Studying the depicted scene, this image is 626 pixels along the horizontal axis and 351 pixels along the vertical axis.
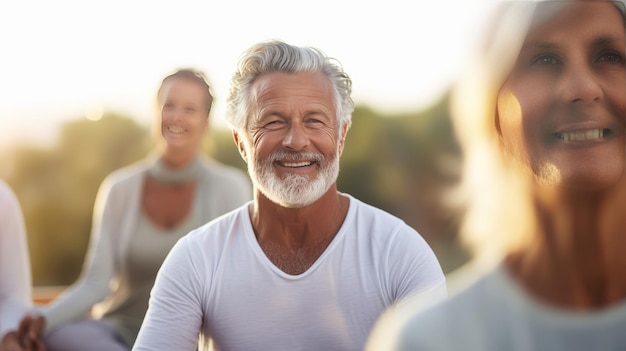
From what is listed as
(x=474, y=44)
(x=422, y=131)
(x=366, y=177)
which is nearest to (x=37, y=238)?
(x=366, y=177)

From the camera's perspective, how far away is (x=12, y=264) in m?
2.92

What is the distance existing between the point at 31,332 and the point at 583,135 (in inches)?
95.2

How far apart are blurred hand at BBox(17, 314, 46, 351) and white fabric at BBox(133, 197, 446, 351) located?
0.99m

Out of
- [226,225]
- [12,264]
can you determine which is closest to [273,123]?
[226,225]

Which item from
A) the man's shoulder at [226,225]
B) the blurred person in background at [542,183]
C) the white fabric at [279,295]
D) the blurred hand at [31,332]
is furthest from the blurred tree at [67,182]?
the blurred person in background at [542,183]

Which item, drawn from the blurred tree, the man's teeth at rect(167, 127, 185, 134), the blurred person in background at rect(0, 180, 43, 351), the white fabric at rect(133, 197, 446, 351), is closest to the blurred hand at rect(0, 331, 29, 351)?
the blurred person in background at rect(0, 180, 43, 351)

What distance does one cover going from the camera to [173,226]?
338 cm

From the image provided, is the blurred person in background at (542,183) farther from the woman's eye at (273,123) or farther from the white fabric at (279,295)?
the woman's eye at (273,123)

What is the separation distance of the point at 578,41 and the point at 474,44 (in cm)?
10

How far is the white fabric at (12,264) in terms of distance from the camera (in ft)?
9.48

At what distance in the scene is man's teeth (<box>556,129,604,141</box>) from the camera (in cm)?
87

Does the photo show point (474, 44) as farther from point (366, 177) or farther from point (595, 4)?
point (366, 177)

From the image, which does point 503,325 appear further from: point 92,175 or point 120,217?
point 92,175

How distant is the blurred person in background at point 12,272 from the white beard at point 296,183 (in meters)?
1.09
